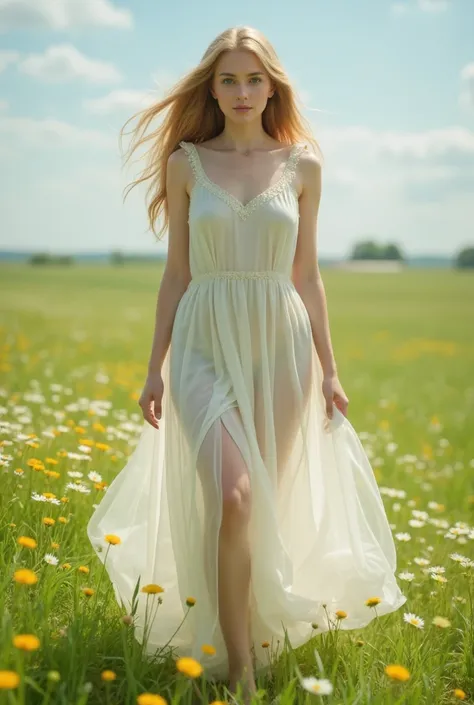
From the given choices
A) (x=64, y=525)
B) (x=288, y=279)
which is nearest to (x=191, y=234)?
(x=288, y=279)

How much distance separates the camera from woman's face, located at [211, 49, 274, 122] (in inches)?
138

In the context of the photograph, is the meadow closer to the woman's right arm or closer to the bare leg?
the bare leg

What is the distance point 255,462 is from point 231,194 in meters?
1.11

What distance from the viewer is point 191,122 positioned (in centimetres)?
391

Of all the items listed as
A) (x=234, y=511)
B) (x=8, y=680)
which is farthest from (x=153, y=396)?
(x=8, y=680)

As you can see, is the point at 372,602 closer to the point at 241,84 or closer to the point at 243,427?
the point at 243,427

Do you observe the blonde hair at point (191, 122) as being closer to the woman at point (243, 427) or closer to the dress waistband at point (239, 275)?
the woman at point (243, 427)

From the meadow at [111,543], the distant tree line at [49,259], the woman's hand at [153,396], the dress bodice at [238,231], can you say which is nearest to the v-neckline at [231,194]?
the dress bodice at [238,231]

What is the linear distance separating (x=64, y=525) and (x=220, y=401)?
1.01m

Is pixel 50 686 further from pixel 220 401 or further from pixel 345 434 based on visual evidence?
pixel 345 434

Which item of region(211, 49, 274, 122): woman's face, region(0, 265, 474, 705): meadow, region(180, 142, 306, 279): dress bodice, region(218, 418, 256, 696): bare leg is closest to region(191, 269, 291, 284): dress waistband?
region(180, 142, 306, 279): dress bodice

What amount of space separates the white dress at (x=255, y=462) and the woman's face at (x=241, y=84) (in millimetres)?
256

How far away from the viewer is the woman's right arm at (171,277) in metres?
3.50

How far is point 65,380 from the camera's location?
9.36 meters
